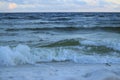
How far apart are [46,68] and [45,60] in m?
1.63

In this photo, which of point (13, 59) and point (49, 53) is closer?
point (13, 59)

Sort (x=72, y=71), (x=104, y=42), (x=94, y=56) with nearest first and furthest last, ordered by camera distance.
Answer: (x=72, y=71), (x=94, y=56), (x=104, y=42)

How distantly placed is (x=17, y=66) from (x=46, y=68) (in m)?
1.05

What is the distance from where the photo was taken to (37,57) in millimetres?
9211

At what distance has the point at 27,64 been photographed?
27.0ft

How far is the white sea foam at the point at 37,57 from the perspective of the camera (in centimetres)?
836

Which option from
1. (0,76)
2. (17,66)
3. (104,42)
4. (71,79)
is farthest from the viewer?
(104,42)

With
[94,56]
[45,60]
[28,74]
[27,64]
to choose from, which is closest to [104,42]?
[94,56]

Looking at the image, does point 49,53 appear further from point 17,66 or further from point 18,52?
point 17,66

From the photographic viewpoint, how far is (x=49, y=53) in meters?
9.88

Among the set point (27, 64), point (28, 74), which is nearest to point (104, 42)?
point (27, 64)

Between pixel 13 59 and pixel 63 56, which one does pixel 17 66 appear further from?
pixel 63 56

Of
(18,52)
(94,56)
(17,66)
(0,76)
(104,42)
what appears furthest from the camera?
(104,42)

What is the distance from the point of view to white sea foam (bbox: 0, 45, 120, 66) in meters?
8.36
